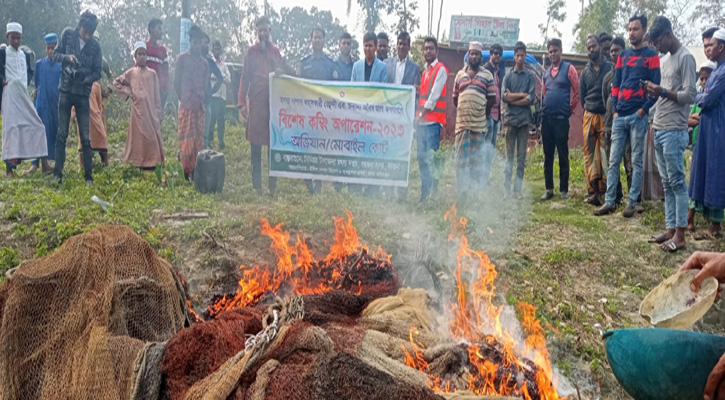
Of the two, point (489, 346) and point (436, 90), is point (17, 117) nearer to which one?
point (436, 90)

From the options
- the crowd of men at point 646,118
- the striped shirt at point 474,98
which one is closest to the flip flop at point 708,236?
the crowd of men at point 646,118

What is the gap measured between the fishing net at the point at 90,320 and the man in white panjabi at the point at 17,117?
6593 mm

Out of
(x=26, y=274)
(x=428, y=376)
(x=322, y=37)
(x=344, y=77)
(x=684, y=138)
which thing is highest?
(x=322, y=37)

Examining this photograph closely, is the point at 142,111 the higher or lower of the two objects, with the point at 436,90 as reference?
lower

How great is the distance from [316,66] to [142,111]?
3292 mm

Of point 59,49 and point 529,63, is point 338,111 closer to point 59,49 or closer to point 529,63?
point 59,49

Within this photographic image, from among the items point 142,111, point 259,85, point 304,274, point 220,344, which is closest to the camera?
point 220,344

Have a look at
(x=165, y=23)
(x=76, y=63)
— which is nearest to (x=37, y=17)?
(x=165, y=23)

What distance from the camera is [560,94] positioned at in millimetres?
8945

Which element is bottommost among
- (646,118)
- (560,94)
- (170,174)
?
(170,174)

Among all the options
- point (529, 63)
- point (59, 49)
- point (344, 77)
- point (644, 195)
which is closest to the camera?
point (59, 49)

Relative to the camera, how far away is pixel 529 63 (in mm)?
14062

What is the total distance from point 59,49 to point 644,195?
9.26m

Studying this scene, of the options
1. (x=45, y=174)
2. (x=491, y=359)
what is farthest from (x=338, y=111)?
(x=491, y=359)
